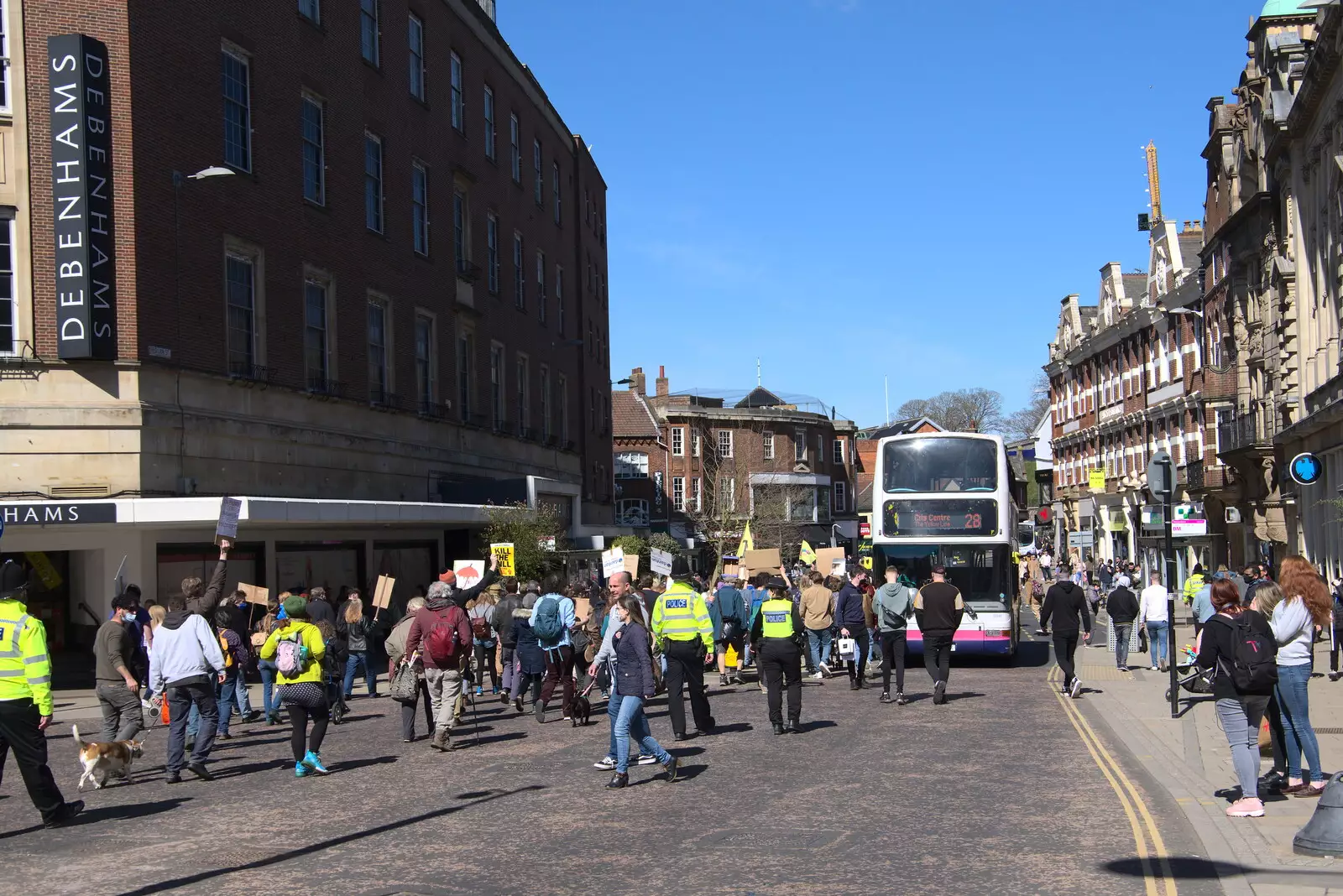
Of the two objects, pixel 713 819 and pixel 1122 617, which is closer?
pixel 713 819

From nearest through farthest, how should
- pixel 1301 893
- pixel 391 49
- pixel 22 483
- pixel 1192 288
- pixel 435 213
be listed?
pixel 1301 893 < pixel 22 483 < pixel 391 49 < pixel 435 213 < pixel 1192 288

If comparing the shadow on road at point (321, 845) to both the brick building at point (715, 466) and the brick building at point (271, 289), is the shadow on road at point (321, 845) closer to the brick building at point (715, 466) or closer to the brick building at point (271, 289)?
the brick building at point (271, 289)

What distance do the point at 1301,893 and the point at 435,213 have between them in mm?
30963

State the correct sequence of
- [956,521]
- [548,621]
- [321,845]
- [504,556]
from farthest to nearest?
[504,556], [956,521], [548,621], [321,845]

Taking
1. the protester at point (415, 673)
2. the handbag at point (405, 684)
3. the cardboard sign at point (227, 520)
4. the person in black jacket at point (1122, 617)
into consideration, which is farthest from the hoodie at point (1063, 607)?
the cardboard sign at point (227, 520)

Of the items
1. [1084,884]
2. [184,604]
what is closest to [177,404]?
[184,604]

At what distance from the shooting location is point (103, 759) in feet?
41.6

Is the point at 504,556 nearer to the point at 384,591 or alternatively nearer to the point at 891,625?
the point at 384,591

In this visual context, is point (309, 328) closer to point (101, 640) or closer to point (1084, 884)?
point (101, 640)

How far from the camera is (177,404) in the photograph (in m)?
23.3

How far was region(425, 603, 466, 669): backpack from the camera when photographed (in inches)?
583

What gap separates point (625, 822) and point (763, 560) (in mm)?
18828

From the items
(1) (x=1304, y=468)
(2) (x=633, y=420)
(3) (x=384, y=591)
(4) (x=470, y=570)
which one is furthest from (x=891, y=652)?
(2) (x=633, y=420)

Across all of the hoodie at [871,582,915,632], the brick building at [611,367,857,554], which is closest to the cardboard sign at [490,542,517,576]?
the hoodie at [871,582,915,632]
